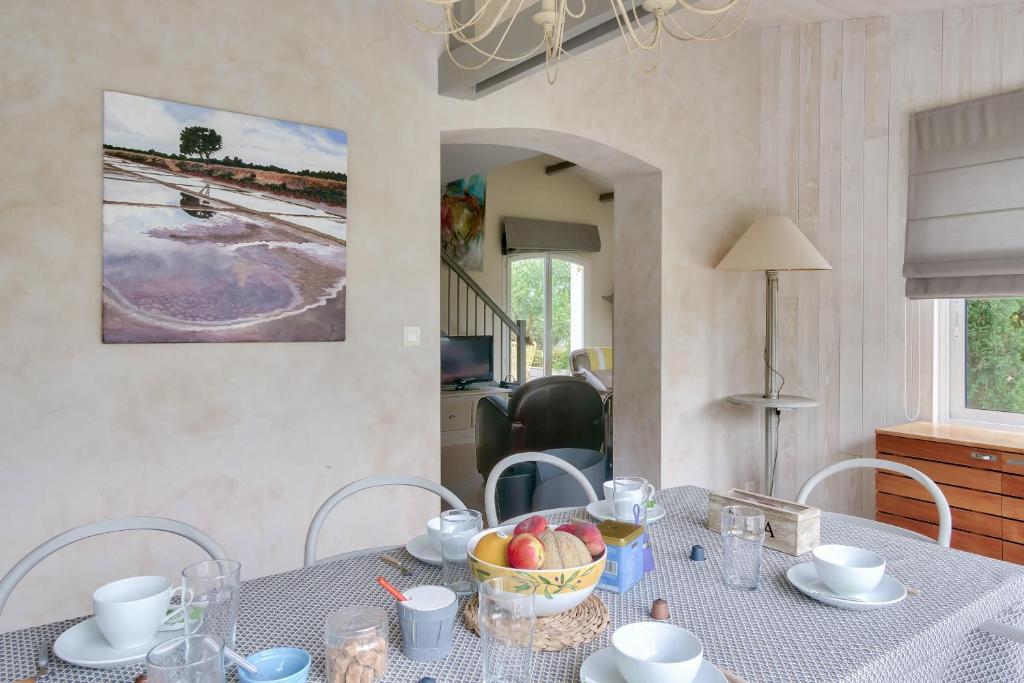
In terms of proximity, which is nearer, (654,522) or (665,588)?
(665,588)

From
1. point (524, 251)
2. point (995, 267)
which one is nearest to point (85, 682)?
→ point (995, 267)

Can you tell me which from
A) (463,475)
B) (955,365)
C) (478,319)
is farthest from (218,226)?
(478,319)

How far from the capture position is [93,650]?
1.12 m

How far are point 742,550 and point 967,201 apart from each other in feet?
9.85

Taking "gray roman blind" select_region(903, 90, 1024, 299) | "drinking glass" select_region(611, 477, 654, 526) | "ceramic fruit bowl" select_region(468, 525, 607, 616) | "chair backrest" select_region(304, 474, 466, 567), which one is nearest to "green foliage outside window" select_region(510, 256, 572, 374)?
"gray roman blind" select_region(903, 90, 1024, 299)

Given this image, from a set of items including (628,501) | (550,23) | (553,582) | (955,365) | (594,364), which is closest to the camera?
(553,582)

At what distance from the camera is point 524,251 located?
920 centimetres

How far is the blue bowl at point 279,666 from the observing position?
0.99m

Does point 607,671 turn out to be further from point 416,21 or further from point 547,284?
point 547,284

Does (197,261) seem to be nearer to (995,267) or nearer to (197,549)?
(197,549)

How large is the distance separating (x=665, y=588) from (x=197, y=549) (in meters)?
1.95

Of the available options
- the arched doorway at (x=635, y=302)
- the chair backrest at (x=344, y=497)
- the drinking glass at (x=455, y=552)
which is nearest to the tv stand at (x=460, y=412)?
the arched doorway at (x=635, y=302)

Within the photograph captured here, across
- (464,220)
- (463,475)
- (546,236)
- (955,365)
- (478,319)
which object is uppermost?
(464,220)

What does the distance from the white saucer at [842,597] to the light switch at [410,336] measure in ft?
6.50
